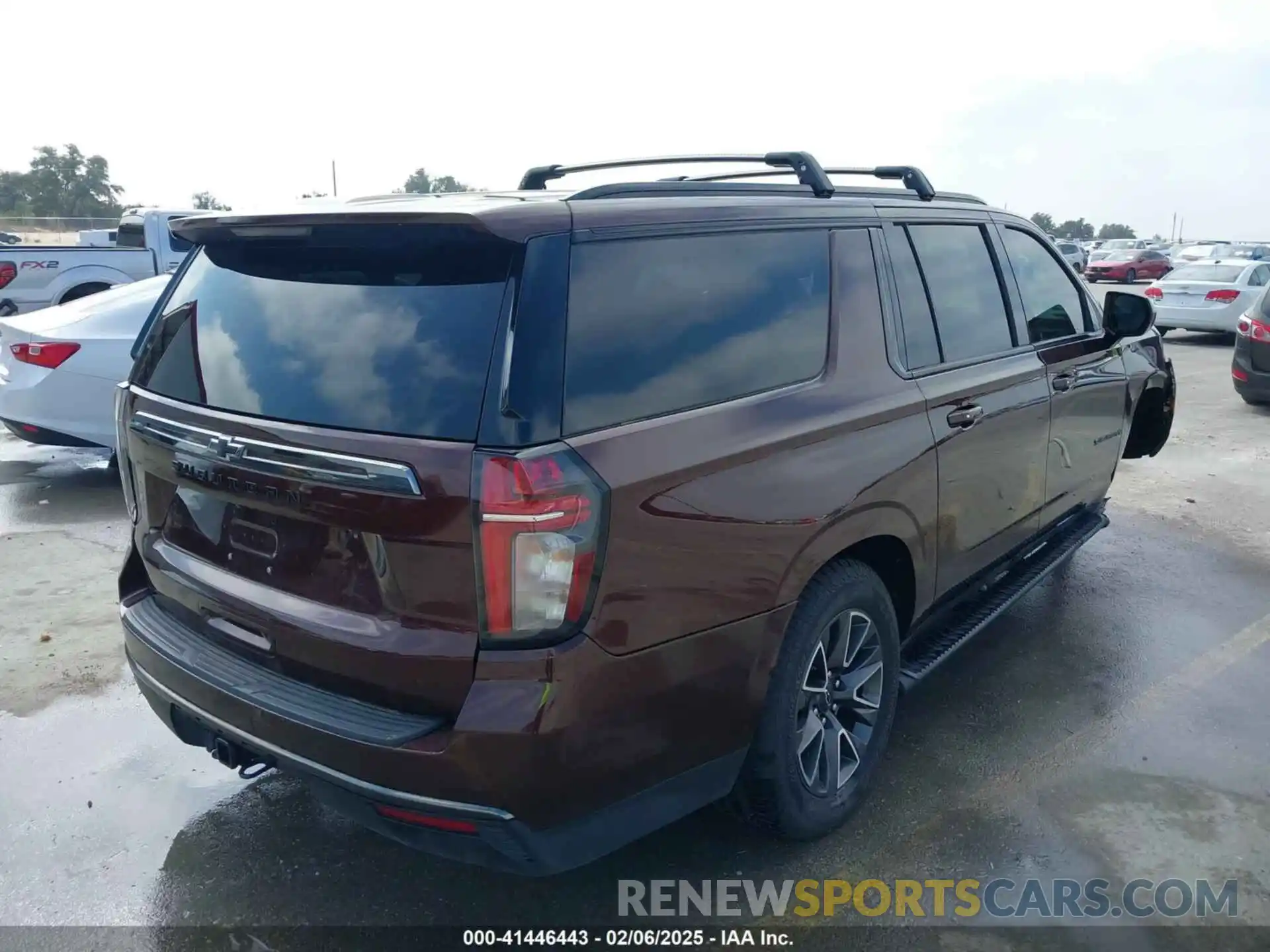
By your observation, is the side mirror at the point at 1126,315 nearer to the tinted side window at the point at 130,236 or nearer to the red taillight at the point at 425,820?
the red taillight at the point at 425,820

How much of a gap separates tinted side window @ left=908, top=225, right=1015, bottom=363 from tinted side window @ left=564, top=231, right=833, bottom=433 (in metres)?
0.67

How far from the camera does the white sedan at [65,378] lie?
666cm

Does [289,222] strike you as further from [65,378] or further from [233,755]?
[65,378]

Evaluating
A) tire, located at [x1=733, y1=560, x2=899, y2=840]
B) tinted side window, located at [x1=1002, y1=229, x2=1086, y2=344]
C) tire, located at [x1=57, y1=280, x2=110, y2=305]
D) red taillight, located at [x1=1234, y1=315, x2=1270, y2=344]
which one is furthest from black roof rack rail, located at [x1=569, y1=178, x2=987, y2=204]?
tire, located at [x1=57, y1=280, x2=110, y2=305]

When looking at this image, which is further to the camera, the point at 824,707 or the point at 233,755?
the point at 824,707

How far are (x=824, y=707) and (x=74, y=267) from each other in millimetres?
13285

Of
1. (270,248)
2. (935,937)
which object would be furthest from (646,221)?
(935,937)

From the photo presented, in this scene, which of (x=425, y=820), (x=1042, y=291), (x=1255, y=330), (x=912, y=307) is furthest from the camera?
(x=1255, y=330)

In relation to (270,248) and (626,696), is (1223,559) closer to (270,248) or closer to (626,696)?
(626,696)

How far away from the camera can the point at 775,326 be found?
9.55 ft

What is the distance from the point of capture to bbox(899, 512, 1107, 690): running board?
364cm

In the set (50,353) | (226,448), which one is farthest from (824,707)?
(50,353)

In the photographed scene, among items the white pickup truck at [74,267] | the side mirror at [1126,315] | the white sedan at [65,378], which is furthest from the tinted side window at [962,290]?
the white pickup truck at [74,267]

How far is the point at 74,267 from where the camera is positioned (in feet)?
43.3
